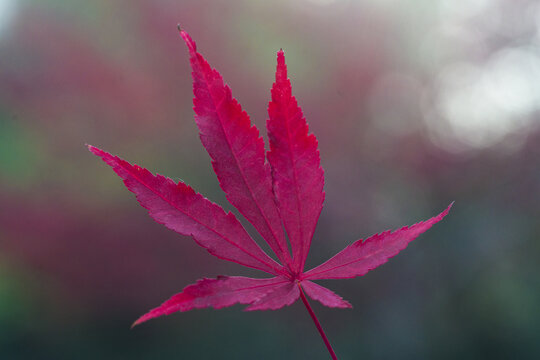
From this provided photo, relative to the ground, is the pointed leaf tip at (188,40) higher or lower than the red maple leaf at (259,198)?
higher

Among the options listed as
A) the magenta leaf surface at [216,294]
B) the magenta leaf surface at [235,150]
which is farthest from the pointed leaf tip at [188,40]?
the magenta leaf surface at [216,294]

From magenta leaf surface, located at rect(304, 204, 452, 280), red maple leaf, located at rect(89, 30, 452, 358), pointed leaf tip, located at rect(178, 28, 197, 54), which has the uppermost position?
pointed leaf tip, located at rect(178, 28, 197, 54)

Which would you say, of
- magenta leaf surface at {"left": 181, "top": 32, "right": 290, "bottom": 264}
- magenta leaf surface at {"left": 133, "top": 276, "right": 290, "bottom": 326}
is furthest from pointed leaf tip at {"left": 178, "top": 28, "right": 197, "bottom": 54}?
magenta leaf surface at {"left": 133, "top": 276, "right": 290, "bottom": 326}

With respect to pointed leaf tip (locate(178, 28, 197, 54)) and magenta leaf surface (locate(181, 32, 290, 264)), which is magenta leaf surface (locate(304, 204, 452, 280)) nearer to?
magenta leaf surface (locate(181, 32, 290, 264))

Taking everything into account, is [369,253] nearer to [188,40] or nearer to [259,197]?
[259,197]

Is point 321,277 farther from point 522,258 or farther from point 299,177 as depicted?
point 522,258

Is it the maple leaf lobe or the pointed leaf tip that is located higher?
the pointed leaf tip

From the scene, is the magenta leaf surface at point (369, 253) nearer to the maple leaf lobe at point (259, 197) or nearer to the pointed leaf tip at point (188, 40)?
the maple leaf lobe at point (259, 197)

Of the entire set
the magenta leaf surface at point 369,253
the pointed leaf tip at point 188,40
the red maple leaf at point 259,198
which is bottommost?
the magenta leaf surface at point 369,253

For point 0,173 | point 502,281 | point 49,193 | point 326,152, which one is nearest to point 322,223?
point 326,152

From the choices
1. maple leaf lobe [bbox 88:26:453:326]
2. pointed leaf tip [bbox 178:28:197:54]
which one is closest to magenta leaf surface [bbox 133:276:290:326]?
maple leaf lobe [bbox 88:26:453:326]

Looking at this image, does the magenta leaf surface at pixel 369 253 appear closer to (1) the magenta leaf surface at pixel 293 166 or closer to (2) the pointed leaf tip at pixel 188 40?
(1) the magenta leaf surface at pixel 293 166
